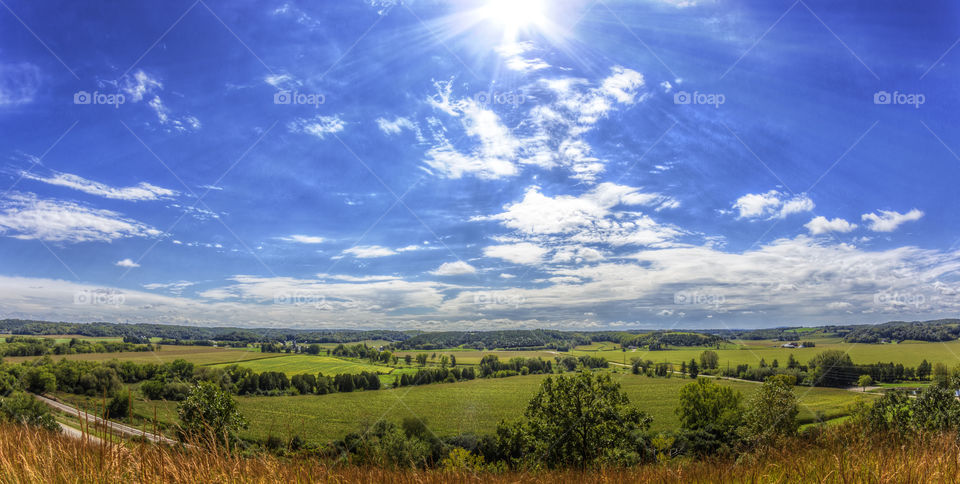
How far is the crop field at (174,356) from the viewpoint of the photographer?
14610 centimetres

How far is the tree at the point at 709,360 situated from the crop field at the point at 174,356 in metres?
188

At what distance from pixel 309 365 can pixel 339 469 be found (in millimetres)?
192889

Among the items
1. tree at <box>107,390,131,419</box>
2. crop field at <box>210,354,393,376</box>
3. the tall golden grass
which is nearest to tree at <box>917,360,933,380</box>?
crop field at <box>210,354,393,376</box>

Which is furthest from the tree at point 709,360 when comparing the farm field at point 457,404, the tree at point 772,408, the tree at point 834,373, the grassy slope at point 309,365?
the grassy slope at point 309,365

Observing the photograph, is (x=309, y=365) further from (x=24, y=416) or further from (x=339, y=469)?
(x=339, y=469)

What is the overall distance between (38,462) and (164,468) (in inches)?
61.4

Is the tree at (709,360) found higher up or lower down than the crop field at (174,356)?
lower down

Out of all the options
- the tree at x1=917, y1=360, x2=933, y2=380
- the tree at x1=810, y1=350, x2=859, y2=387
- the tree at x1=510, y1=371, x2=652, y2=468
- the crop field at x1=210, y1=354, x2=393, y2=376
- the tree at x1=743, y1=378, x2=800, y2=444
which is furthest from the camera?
the crop field at x1=210, y1=354, x2=393, y2=376

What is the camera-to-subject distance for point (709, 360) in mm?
188375

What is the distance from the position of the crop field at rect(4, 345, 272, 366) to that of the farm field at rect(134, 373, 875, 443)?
31815 millimetres

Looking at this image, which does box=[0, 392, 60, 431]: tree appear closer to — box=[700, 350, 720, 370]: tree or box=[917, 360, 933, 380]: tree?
box=[700, 350, 720, 370]: tree

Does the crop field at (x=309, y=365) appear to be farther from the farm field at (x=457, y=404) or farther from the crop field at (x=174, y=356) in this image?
the farm field at (x=457, y=404)

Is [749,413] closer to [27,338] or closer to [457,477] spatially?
[457,477]

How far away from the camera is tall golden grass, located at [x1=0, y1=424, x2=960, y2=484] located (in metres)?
4.07
